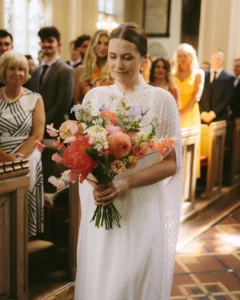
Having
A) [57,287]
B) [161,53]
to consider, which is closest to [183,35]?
[161,53]

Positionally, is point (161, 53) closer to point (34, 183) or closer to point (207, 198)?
point (207, 198)

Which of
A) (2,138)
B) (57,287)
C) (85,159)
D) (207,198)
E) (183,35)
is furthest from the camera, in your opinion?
(183,35)

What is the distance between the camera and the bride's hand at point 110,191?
6.50 feet

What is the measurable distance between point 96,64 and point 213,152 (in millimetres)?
2019

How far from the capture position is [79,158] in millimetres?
1896

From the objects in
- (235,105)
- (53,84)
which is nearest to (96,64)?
(53,84)

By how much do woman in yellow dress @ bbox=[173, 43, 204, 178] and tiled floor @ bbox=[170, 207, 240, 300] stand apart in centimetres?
114

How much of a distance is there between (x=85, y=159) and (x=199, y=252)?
2774mm

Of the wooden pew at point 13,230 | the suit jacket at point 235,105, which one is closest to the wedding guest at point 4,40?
the wooden pew at point 13,230

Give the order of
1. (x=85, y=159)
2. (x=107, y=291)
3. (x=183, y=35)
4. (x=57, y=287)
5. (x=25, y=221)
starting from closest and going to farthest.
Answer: (x=85, y=159)
(x=107, y=291)
(x=25, y=221)
(x=57, y=287)
(x=183, y=35)

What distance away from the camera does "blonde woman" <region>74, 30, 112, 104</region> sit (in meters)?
4.54

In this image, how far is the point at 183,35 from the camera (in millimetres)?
14180

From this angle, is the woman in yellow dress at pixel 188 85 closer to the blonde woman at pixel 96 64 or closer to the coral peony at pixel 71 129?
the blonde woman at pixel 96 64

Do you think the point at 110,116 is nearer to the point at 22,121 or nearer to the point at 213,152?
the point at 22,121
